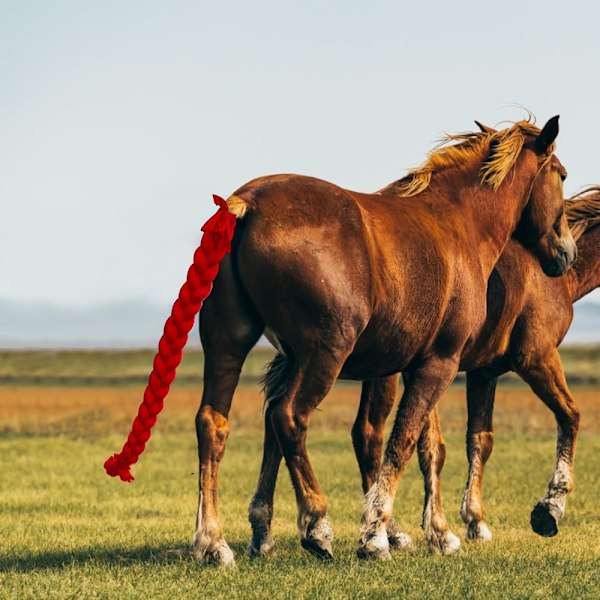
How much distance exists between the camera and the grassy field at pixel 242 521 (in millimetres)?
7074

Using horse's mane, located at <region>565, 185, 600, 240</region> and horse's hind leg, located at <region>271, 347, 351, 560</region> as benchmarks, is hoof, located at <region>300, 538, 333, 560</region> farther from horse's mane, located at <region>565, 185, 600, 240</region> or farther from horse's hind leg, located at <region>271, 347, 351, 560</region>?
horse's mane, located at <region>565, 185, 600, 240</region>

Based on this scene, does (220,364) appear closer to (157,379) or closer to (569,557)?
(157,379)

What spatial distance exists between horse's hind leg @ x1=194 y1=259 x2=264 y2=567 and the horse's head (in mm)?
2940

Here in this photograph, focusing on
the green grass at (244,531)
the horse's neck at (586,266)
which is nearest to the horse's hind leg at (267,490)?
the green grass at (244,531)

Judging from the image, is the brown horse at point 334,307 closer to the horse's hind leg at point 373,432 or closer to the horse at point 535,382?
the horse's hind leg at point 373,432

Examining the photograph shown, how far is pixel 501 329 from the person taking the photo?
31.9 ft

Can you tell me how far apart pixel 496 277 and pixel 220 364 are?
124 inches

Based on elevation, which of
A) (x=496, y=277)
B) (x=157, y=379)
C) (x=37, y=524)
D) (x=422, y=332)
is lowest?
(x=37, y=524)

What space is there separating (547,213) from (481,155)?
2.57ft

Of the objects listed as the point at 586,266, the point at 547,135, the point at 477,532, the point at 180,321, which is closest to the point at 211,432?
the point at 180,321

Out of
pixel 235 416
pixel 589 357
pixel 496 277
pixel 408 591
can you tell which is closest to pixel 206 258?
pixel 408 591

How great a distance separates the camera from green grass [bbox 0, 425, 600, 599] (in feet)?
23.1

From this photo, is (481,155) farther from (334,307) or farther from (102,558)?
(102,558)

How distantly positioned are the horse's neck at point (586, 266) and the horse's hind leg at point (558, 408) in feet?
3.62
